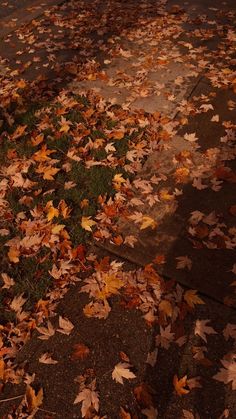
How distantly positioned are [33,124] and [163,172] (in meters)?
2.26

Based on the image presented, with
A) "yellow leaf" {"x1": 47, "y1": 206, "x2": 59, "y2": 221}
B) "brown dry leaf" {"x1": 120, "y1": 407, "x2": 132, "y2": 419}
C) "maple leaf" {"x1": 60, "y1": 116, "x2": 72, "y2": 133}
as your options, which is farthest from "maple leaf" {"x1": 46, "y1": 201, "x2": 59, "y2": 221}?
"brown dry leaf" {"x1": 120, "y1": 407, "x2": 132, "y2": 419}

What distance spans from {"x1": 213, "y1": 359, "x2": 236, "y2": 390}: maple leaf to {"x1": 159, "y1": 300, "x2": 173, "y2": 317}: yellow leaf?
611 mm

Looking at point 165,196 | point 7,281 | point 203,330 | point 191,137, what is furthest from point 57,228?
point 191,137

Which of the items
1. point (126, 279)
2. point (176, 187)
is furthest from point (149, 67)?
point (126, 279)

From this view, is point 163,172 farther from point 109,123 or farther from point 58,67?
point 58,67

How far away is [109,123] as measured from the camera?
5230 millimetres

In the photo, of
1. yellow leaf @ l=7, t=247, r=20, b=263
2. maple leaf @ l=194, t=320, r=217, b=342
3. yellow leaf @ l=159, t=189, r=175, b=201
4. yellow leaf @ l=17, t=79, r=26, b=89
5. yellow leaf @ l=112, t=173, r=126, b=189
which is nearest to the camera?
maple leaf @ l=194, t=320, r=217, b=342

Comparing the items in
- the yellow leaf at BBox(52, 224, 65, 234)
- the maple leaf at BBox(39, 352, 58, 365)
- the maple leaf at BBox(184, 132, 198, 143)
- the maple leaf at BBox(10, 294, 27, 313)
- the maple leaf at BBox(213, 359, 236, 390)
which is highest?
the maple leaf at BBox(184, 132, 198, 143)

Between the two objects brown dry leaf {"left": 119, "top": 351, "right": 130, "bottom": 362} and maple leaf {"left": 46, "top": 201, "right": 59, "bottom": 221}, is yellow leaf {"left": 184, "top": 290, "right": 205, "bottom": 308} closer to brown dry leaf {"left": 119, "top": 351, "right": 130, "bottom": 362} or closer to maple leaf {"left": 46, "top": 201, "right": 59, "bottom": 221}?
brown dry leaf {"left": 119, "top": 351, "right": 130, "bottom": 362}

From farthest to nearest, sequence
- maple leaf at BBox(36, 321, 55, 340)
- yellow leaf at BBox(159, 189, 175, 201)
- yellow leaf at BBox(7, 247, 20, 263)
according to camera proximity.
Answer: yellow leaf at BBox(159, 189, 175, 201)
yellow leaf at BBox(7, 247, 20, 263)
maple leaf at BBox(36, 321, 55, 340)

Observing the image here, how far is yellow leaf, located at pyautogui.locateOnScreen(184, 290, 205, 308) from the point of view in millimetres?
3256

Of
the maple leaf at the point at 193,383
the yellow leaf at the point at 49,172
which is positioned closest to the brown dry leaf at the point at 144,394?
the maple leaf at the point at 193,383

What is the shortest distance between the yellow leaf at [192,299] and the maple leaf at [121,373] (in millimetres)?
797

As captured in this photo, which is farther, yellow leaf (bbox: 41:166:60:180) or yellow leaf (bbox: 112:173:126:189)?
yellow leaf (bbox: 41:166:60:180)
